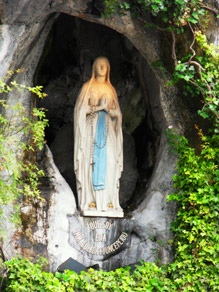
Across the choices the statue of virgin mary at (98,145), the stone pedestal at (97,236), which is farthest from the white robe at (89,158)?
the stone pedestal at (97,236)

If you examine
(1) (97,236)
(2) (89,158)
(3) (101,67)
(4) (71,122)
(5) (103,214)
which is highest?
(3) (101,67)

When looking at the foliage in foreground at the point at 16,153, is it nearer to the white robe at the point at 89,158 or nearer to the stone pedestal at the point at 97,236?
the white robe at the point at 89,158

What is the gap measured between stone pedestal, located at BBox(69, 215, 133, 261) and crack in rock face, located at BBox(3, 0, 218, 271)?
0.5 inches

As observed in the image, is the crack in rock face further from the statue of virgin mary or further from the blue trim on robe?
the blue trim on robe

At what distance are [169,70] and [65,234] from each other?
249cm

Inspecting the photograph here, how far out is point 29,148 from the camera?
8555 millimetres

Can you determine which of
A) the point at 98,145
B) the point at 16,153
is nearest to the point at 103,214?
the point at 98,145

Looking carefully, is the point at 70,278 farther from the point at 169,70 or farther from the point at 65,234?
the point at 169,70

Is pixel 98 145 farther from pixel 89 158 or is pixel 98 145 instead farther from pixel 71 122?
pixel 71 122

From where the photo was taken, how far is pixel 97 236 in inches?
355

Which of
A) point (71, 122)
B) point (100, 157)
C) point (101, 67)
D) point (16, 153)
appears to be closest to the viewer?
point (16, 153)

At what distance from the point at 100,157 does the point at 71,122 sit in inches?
49.1

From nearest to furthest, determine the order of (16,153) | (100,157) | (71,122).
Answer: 1. (16,153)
2. (100,157)
3. (71,122)

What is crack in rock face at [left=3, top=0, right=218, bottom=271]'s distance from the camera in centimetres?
880
